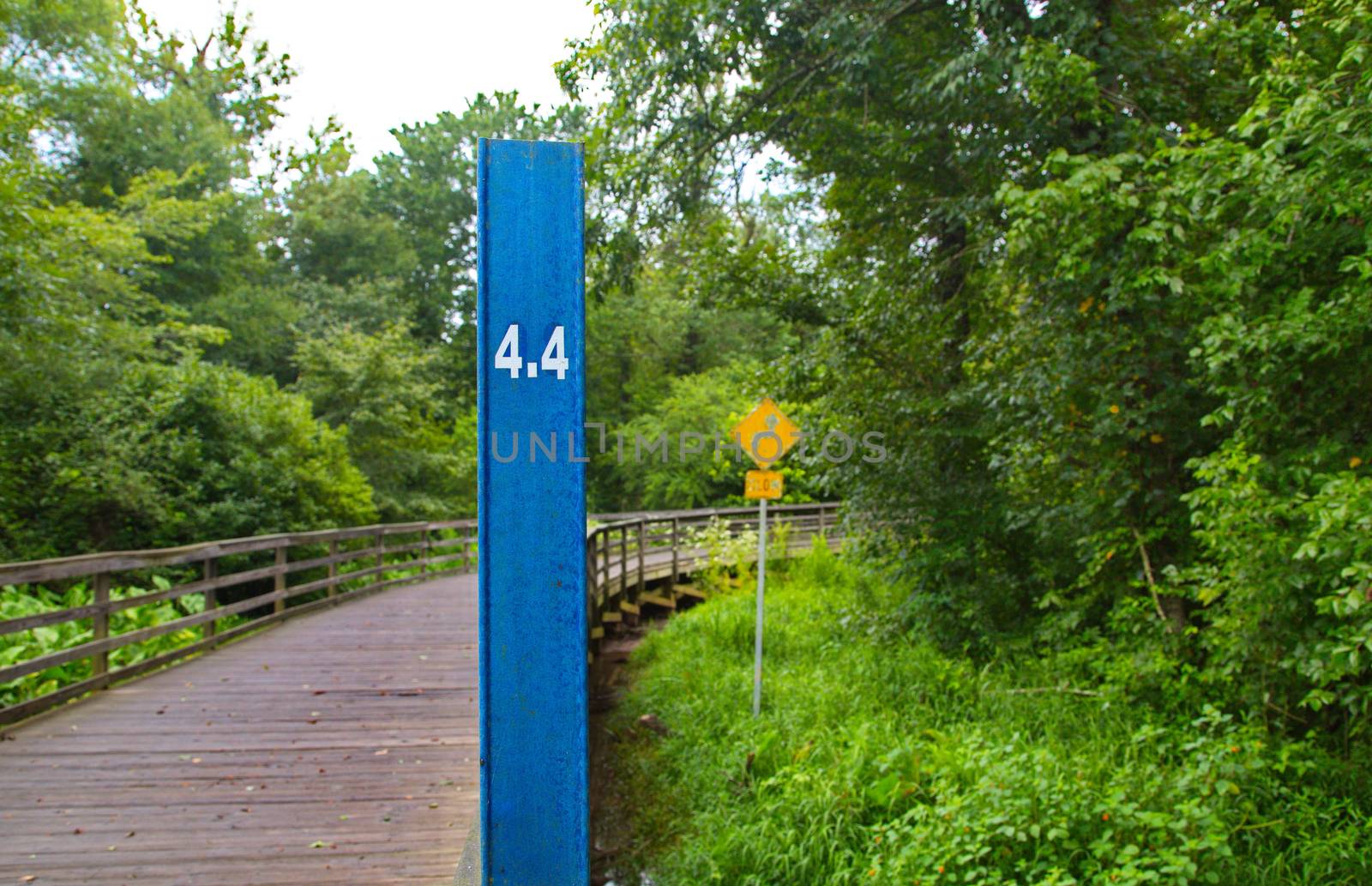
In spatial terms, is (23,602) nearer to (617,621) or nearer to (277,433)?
(277,433)

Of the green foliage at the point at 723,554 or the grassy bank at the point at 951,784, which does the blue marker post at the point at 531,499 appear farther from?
the green foliage at the point at 723,554

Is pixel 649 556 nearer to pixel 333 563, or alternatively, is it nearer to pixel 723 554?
pixel 723 554

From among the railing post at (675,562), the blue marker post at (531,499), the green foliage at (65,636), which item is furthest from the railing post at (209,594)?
the railing post at (675,562)

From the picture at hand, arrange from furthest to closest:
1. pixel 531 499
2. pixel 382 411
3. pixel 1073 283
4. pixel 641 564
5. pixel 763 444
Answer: pixel 382 411
pixel 641 564
pixel 763 444
pixel 1073 283
pixel 531 499

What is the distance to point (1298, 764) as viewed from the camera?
3943 millimetres

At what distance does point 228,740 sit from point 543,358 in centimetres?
377

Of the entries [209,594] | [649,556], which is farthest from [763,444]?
[649,556]

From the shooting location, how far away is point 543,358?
223cm

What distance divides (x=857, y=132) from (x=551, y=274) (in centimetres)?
588

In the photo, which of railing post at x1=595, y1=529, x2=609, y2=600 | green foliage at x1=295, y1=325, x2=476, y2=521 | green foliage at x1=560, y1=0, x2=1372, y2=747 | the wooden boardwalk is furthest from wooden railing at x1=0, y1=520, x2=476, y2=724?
green foliage at x1=295, y1=325, x2=476, y2=521

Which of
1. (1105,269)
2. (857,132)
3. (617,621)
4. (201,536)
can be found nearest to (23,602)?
(201,536)

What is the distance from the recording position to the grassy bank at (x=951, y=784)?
3650 millimetres

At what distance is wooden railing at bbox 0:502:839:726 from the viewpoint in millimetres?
5496

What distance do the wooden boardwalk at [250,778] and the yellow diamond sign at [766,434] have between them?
9.06 ft
